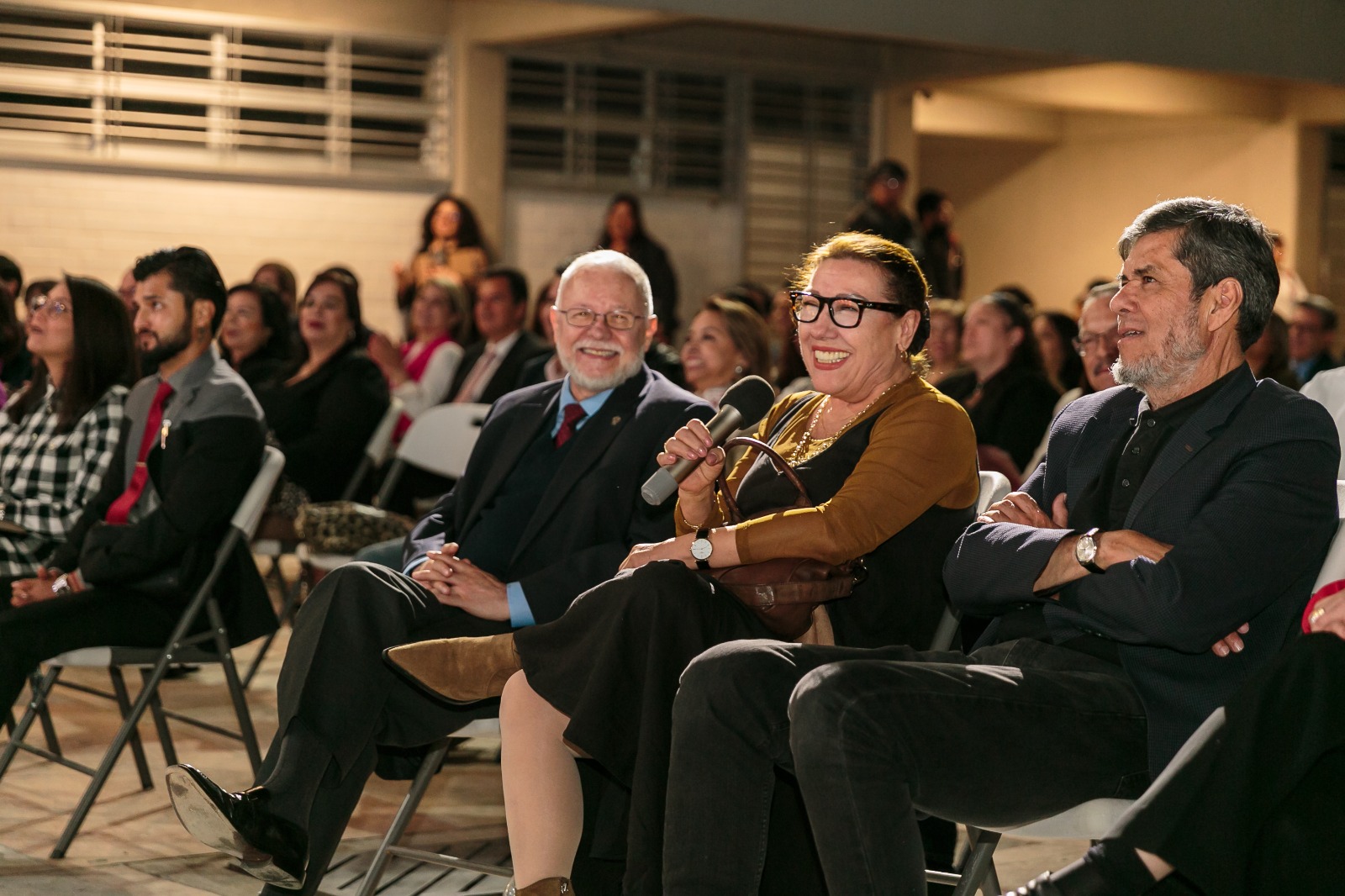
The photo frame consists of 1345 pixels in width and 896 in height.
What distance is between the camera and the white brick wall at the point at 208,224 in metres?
9.62

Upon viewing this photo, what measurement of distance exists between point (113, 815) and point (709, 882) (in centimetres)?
206

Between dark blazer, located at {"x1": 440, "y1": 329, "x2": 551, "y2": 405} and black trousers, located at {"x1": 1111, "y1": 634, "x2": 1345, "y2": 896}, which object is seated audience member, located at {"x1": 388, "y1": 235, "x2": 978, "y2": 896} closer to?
black trousers, located at {"x1": 1111, "y1": 634, "x2": 1345, "y2": 896}

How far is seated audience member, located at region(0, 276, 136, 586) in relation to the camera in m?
4.25

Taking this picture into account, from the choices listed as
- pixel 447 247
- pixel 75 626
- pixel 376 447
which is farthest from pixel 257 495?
pixel 447 247

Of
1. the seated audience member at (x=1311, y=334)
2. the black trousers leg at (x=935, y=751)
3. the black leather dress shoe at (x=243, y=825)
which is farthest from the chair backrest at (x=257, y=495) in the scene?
the seated audience member at (x=1311, y=334)

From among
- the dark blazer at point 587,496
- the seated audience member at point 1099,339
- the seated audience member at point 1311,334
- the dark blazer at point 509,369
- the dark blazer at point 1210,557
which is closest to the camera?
the dark blazer at point 1210,557

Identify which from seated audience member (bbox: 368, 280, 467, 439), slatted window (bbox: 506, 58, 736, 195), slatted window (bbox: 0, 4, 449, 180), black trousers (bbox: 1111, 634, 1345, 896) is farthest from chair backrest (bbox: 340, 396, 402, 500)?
slatted window (bbox: 506, 58, 736, 195)

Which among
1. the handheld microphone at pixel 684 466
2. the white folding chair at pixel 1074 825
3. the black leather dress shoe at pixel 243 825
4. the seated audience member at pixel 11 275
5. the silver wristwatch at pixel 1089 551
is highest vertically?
the seated audience member at pixel 11 275

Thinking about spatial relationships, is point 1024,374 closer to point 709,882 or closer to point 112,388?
point 112,388

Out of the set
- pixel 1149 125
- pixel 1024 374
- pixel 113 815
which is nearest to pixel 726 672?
pixel 113 815

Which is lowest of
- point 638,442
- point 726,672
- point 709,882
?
point 709,882

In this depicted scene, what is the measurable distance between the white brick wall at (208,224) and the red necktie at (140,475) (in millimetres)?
6125

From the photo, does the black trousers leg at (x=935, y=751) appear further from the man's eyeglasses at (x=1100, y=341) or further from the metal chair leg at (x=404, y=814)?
the man's eyeglasses at (x=1100, y=341)

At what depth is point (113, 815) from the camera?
396cm
